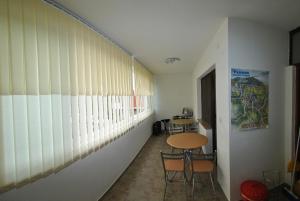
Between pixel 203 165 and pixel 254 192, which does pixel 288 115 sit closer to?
pixel 254 192

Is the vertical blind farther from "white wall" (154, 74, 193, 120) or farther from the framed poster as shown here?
"white wall" (154, 74, 193, 120)

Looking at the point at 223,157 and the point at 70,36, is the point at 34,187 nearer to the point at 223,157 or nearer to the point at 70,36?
the point at 70,36

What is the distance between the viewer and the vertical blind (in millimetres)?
1130

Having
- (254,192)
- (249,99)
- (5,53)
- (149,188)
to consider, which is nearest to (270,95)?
(249,99)

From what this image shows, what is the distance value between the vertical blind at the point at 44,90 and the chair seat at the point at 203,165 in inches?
58.6

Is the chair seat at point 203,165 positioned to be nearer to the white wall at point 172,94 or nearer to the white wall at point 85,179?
the white wall at point 85,179

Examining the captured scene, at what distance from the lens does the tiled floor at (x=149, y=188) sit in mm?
2273

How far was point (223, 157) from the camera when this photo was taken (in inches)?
89.0

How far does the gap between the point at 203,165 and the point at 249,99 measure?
1199 mm

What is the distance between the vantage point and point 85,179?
6.34 ft

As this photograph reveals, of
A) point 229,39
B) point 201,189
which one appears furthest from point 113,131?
point 229,39

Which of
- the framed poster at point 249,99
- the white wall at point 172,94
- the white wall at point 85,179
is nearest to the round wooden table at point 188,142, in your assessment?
the framed poster at point 249,99

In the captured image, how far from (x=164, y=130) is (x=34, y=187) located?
217 inches

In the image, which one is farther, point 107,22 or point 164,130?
point 164,130
